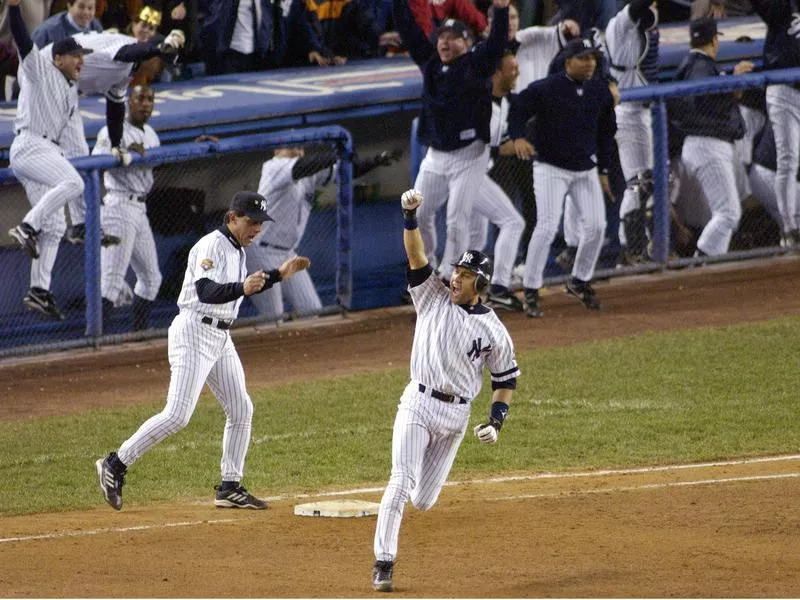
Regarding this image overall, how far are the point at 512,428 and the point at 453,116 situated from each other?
345cm

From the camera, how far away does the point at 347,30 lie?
56.0 feet

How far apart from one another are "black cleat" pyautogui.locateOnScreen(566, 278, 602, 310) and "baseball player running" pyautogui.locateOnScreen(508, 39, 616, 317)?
18 centimetres

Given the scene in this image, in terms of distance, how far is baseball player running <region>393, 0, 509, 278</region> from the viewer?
13.7m

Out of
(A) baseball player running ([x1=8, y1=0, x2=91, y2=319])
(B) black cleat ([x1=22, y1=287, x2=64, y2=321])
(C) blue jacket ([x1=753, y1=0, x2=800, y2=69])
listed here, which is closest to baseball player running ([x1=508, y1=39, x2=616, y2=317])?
(C) blue jacket ([x1=753, y1=0, x2=800, y2=69])

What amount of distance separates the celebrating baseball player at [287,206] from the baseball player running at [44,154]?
5.97 ft

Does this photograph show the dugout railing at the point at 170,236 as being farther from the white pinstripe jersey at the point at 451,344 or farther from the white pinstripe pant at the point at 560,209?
the white pinstripe jersey at the point at 451,344

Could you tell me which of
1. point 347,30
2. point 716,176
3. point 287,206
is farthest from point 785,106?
point 287,206

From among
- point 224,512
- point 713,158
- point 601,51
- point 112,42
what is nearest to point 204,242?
point 224,512

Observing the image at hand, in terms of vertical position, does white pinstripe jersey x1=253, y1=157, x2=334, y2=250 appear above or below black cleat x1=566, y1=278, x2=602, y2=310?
above

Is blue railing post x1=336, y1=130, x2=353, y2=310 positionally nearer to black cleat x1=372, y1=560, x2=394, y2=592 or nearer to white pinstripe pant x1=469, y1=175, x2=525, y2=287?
white pinstripe pant x1=469, y1=175, x2=525, y2=287

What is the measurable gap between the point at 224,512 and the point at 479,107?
18.3 feet

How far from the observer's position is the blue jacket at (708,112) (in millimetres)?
15625

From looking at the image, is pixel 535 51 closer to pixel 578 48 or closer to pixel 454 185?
pixel 578 48

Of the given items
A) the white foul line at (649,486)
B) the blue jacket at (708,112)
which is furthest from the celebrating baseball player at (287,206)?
the white foul line at (649,486)
